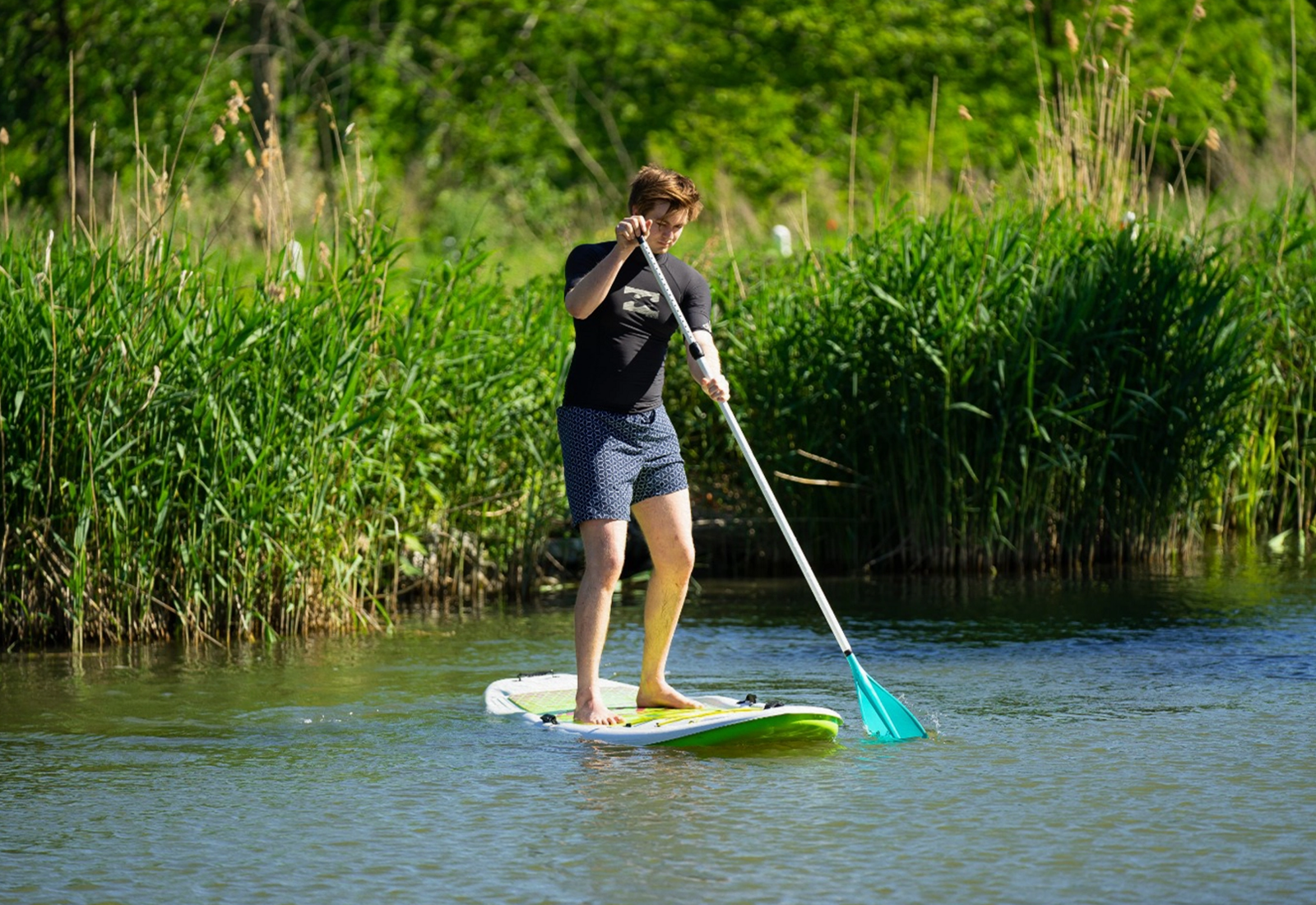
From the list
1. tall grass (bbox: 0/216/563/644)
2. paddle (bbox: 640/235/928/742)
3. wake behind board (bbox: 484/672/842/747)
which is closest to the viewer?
wake behind board (bbox: 484/672/842/747)

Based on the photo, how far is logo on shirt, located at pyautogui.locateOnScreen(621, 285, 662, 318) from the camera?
5.73m

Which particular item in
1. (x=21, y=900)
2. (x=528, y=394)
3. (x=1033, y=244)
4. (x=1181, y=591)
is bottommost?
(x=21, y=900)

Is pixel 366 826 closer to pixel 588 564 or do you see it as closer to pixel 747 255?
pixel 588 564

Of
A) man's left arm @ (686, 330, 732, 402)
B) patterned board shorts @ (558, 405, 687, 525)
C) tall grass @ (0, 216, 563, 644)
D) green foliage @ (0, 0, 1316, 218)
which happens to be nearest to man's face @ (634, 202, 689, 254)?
man's left arm @ (686, 330, 732, 402)

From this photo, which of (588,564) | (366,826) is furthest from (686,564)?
(366,826)

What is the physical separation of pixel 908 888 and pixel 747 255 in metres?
7.53

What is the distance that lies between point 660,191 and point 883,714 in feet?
5.84

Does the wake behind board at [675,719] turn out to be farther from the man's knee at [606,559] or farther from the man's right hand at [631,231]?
the man's right hand at [631,231]

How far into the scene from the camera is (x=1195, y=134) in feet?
73.3

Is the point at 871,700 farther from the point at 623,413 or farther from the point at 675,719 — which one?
the point at 623,413

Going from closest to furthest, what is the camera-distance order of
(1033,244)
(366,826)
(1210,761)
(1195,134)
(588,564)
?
1. (366,826)
2. (1210,761)
3. (588,564)
4. (1033,244)
5. (1195,134)

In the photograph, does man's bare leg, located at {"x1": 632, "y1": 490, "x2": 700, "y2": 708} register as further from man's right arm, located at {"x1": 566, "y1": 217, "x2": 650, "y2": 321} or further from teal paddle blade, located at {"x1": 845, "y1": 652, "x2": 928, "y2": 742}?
Result: man's right arm, located at {"x1": 566, "y1": 217, "x2": 650, "y2": 321}

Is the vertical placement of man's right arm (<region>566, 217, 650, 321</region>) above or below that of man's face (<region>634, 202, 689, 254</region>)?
below

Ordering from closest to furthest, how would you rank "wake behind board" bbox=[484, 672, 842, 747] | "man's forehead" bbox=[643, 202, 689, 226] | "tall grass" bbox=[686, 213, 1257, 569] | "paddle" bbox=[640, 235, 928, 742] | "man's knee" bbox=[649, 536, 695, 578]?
"wake behind board" bbox=[484, 672, 842, 747] → "paddle" bbox=[640, 235, 928, 742] → "man's forehead" bbox=[643, 202, 689, 226] → "man's knee" bbox=[649, 536, 695, 578] → "tall grass" bbox=[686, 213, 1257, 569]
